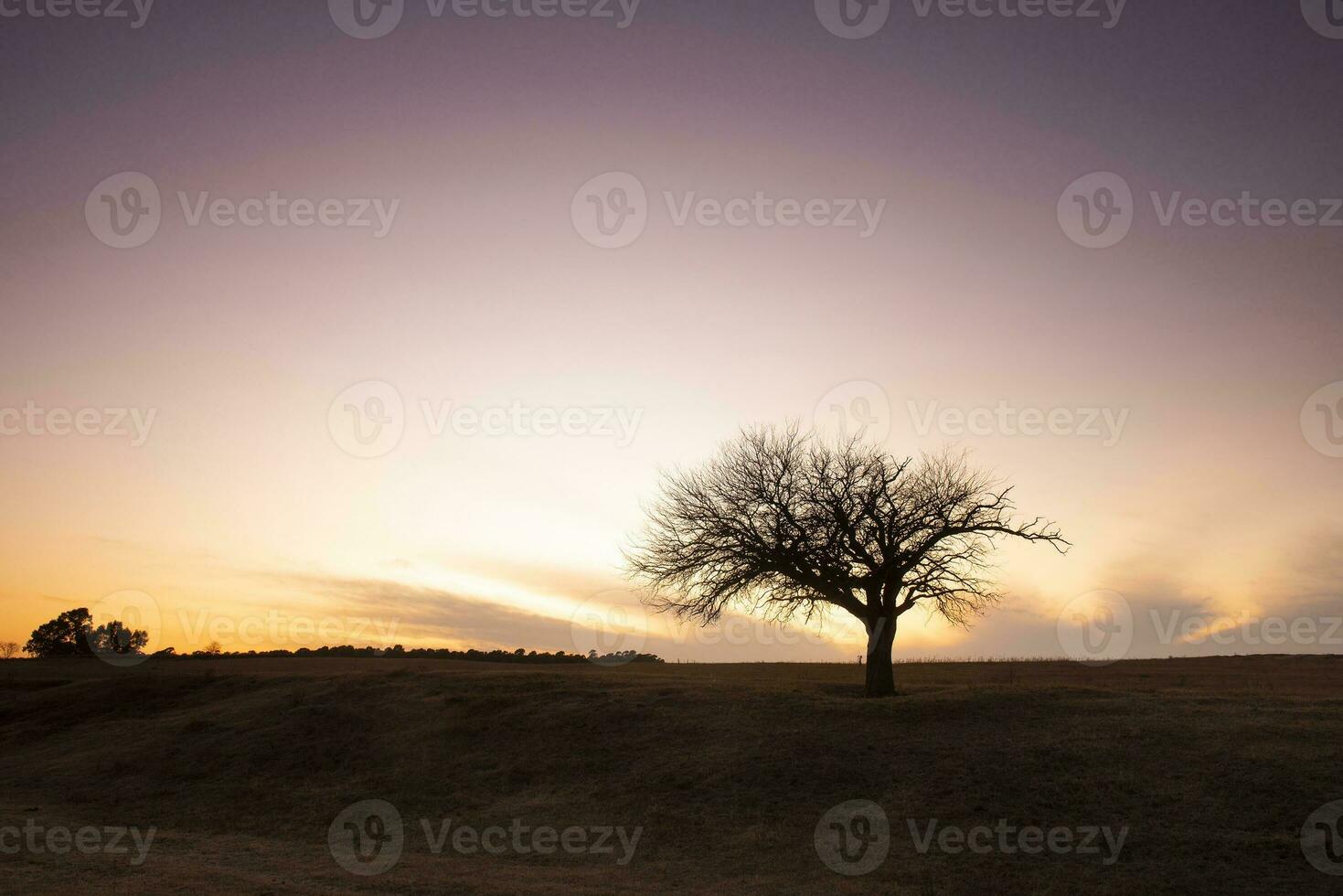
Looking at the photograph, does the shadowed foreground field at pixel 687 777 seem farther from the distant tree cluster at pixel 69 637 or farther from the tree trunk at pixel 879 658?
the distant tree cluster at pixel 69 637

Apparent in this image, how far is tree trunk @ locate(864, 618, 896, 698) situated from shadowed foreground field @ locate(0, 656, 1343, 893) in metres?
1.02

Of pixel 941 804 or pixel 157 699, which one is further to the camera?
pixel 157 699

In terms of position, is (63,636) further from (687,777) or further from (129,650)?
(687,777)

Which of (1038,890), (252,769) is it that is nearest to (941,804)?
(1038,890)

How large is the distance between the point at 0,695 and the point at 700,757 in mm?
42894

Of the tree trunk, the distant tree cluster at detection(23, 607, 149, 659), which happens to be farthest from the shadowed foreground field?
the distant tree cluster at detection(23, 607, 149, 659)

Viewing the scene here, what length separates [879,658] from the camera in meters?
34.2

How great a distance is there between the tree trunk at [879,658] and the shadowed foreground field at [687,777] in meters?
1.02

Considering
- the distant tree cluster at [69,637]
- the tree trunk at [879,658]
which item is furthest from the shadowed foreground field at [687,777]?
the distant tree cluster at [69,637]

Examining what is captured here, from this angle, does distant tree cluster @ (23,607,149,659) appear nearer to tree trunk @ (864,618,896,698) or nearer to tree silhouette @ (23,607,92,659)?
tree silhouette @ (23,607,92,659)

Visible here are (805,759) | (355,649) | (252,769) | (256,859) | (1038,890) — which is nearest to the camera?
(1038,890)

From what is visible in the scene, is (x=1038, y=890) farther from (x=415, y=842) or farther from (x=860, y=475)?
(x=860, y=475)

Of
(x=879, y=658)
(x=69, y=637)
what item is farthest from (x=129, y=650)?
(x=879, y=658)

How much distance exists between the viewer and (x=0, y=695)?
47125 mm
